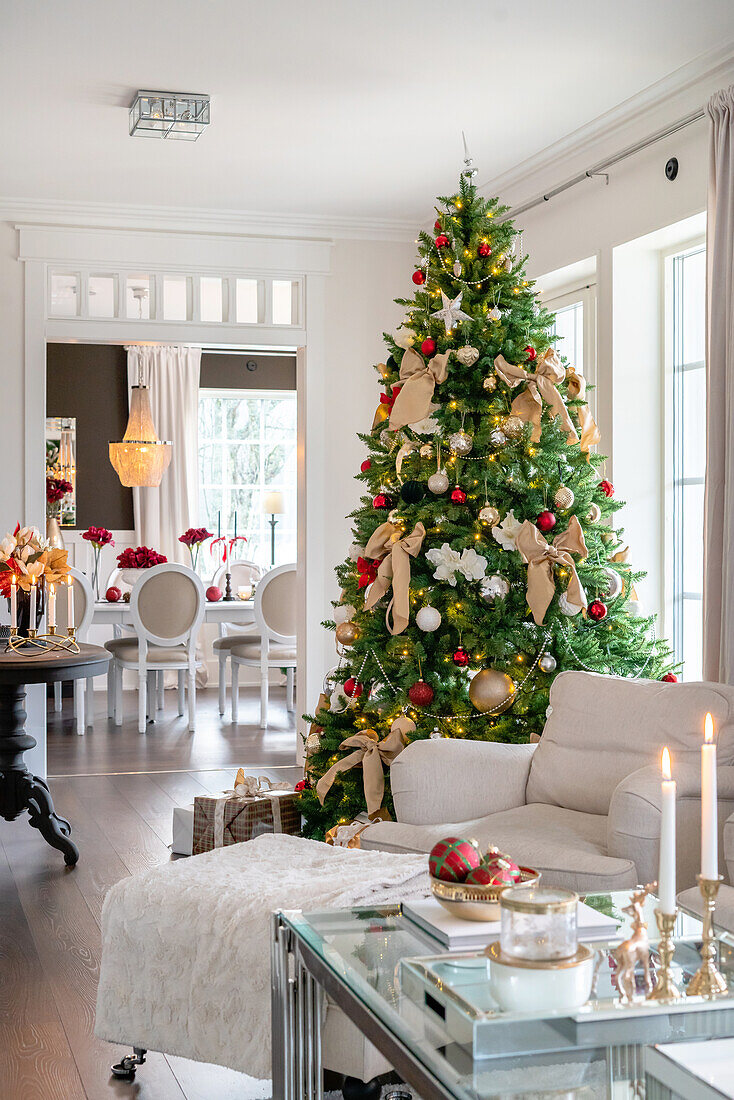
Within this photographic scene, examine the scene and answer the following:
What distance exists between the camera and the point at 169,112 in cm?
440

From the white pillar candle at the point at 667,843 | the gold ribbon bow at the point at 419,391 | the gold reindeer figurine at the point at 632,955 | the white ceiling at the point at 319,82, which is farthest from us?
the gold ribbon bow at the point at 419,391

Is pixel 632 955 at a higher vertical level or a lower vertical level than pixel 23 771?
higher

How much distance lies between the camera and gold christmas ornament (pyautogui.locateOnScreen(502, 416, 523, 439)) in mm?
3834

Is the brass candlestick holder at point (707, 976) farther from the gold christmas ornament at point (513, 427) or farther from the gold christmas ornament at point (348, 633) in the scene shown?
the gold christmas ornament at point (348, 633)

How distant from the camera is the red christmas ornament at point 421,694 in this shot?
3852 mm

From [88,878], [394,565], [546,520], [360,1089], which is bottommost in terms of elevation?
[88,878]

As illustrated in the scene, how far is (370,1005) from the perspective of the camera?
173cm

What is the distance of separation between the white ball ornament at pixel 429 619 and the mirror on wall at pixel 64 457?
6354 millimetres

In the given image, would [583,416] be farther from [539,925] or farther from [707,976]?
[539,925]

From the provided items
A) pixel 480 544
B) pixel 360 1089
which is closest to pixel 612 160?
pixel 480 544

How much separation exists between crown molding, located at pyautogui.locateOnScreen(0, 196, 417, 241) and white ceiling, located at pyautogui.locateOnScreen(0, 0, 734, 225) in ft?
0.45

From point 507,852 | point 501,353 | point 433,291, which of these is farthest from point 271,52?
point 507,852

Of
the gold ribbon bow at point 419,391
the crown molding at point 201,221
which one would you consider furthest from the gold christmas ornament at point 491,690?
the crown molding at point 201,221

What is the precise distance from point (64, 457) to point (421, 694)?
652 cm
